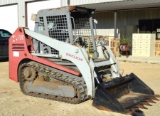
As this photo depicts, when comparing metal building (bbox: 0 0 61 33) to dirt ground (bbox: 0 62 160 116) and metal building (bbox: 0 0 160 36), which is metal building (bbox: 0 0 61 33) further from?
dirt ground (bbox: 0 62 160 116)

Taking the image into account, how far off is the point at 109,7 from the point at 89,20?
9.84m

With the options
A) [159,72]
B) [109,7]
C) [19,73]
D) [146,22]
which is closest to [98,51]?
[19,73]

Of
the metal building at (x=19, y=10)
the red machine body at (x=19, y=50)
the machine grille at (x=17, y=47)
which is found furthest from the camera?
the metal building at (x=19, y=10)

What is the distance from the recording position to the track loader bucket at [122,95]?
581 cm

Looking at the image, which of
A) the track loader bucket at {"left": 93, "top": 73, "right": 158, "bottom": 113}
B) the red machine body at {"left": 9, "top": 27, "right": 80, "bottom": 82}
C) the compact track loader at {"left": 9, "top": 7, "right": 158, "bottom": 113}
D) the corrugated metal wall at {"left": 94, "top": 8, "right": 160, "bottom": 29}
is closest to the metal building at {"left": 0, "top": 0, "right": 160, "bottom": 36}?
the corrugated metal wall at {"left": 94, "top": 8, "right": 160, "bottom": 29}

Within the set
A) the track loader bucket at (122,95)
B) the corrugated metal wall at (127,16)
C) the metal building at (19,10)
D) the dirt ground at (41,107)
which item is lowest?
the dirt ground at (41,107)

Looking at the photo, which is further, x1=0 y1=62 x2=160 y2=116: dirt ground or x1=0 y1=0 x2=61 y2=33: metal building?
x1=0 y1=0 x2=61 y2=33: metal building

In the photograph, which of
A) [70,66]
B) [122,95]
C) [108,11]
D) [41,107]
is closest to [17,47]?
[70,66]

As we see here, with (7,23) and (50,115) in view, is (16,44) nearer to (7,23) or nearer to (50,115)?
(50,115)

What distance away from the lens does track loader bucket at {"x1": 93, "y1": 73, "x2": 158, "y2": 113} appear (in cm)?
581

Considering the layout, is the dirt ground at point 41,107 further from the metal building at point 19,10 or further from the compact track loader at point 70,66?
the metal building at point 19,10

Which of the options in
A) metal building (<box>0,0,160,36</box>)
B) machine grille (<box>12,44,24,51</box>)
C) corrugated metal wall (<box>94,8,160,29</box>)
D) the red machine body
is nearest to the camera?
the red machine body

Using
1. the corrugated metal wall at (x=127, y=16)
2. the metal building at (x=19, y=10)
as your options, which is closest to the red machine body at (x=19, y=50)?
the corrugated metal wall at (x=127, y=16)

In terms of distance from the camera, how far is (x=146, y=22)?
1848 cm
